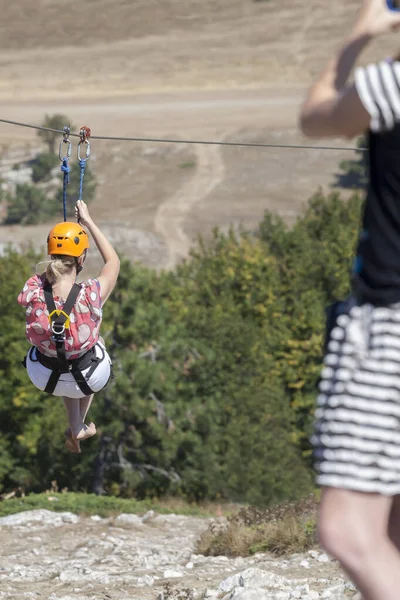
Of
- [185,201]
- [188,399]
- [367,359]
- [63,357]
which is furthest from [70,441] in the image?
[185,201]

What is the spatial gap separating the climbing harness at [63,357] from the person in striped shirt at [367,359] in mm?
3308

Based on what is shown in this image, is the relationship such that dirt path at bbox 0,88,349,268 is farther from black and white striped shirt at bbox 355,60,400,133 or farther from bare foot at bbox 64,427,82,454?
black and white striped shirt at bbox 355,60,400,133

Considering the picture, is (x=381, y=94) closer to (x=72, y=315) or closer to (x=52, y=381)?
(x=72, y=315)

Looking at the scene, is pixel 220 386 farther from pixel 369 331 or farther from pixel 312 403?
pixel 369 331

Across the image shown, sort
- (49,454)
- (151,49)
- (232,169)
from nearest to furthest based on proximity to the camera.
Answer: (49,454), (232,169), (151,49)

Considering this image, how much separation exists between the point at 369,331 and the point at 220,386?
31.0m

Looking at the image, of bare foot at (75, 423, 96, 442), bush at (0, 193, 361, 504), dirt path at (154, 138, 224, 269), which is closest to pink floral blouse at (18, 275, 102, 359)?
bare foot at (75, 423, 96, 442)

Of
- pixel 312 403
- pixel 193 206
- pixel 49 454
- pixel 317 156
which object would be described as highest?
pixel 317 156

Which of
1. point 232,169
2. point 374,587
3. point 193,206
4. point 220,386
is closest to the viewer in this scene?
point 374,587

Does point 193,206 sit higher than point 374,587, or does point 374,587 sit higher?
point 193,206

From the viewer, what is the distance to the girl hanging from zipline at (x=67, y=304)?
599 centimetres

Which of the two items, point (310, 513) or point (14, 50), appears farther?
point (14, 50)

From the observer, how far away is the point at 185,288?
3947cm

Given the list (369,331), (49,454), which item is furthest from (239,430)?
(369,331)
